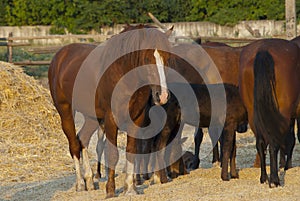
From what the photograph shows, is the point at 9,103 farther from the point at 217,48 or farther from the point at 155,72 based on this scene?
the point at 155,72

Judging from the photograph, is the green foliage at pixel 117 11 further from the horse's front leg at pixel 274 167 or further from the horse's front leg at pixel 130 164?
the horse's front leg at pixel 130 164

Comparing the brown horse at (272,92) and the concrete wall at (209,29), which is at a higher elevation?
the brown horse at (272,92)

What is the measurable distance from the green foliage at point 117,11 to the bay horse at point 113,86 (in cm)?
2468

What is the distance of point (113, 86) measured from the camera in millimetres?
7074

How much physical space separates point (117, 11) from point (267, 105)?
89.8 feet

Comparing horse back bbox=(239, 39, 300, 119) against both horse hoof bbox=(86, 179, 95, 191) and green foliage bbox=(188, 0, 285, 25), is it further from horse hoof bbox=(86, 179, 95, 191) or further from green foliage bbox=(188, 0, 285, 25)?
green foliage bbox=(188, 0, 285, 25)

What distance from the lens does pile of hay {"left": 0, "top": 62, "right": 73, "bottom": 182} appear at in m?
9.83

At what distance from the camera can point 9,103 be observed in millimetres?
12875

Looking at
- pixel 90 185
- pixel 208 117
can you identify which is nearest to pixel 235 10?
pixel 208 117

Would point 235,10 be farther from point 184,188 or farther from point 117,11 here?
point 184,188

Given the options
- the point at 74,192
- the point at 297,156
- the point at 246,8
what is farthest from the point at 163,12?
the point at 74,192

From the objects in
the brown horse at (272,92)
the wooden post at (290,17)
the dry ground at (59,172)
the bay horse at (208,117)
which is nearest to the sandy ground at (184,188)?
the dry ground at (59,172)

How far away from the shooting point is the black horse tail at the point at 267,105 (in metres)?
7.23

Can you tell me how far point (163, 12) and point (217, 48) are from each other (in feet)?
81.7
